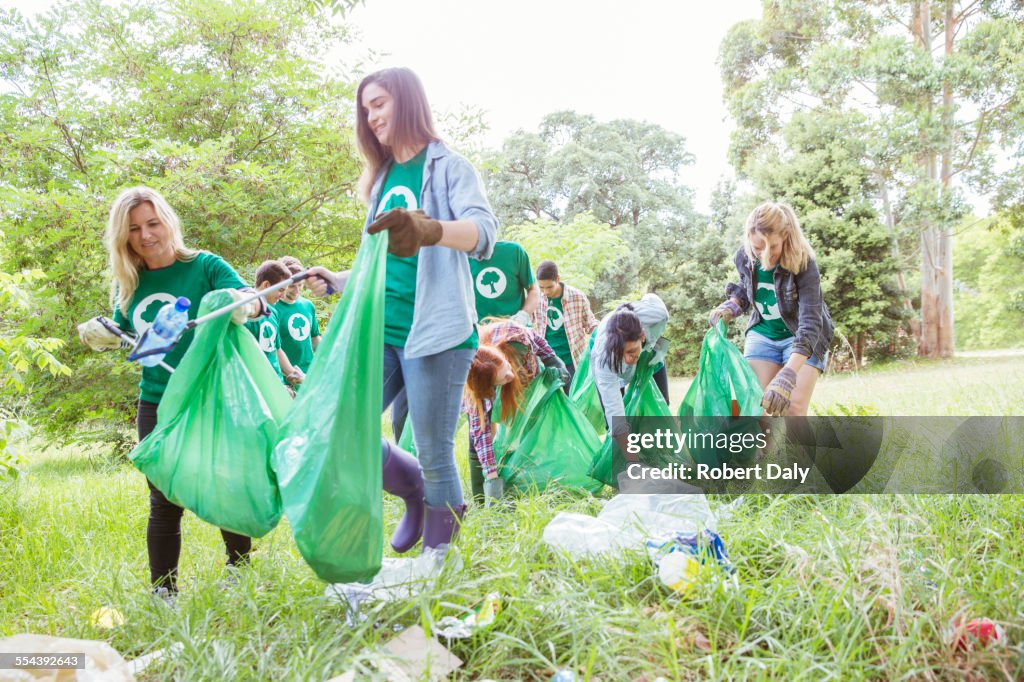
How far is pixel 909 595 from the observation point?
1.54 meters

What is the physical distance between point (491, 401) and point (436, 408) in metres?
1.26

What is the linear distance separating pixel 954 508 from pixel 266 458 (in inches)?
81.1

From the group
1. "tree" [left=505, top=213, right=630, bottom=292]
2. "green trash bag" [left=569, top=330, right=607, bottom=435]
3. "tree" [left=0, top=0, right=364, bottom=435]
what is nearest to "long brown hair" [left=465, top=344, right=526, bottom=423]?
"green trash bag" [left=569, top=330, right=607, bottom=435]

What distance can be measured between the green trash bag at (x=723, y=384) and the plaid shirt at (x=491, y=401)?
2.75 feet

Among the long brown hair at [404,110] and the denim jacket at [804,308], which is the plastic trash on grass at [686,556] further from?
the denim jacket at [804,308]

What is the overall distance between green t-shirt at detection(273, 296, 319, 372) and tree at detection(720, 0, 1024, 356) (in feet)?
41.4

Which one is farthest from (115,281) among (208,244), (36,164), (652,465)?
(36,164)

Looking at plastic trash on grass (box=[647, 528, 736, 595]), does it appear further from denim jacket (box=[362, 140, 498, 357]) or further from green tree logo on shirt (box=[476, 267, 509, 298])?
green tree logo on shirt (box=[476, 267, 509, 298])

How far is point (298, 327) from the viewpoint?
11.8ft

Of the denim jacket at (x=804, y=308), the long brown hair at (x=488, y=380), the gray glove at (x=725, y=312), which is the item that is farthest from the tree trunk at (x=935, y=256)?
the long brown hair at (x=488, y=380)

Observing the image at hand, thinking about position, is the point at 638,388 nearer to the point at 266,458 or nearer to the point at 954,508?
the point at 954,508

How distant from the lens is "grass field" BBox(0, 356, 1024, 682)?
1.41m

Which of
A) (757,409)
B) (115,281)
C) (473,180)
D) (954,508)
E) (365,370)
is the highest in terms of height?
(473,180)

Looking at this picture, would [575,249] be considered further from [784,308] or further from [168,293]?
[168,293]
